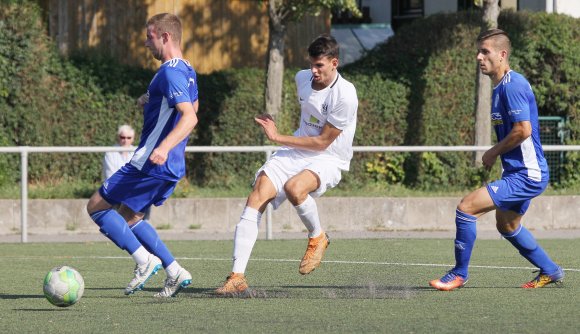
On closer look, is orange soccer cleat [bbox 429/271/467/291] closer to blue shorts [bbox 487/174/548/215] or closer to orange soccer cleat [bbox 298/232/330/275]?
blue shorts [bbox 487/174/548/215]

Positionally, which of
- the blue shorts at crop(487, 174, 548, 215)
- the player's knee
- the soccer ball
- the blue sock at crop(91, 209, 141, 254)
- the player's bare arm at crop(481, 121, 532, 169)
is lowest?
the soccer ball

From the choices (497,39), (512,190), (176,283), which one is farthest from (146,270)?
(497,39)

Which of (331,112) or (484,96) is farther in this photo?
(484,96)

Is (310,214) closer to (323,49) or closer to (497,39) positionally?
(323,49)

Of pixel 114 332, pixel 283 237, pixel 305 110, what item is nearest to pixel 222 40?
pixel 283 237

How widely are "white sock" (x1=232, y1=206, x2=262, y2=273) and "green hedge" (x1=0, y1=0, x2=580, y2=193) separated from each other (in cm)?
1041

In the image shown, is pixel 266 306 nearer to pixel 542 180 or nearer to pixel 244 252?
pixel 244 252

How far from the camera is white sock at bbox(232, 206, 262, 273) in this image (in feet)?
30.8

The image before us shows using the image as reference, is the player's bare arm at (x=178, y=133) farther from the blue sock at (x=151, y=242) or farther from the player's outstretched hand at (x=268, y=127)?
the blue sock at (x=151, y=242)

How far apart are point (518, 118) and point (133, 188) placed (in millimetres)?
2823

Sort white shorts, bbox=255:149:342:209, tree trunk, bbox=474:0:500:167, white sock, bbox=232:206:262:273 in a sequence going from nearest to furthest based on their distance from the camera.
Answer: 1. white sock, bbox=232:206:262:273
2. white shorts, bbox=255:149:342:209
3. tree trunk, bbox=474:0:500:167

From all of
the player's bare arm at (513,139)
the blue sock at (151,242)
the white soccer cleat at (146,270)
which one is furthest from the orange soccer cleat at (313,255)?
the player's bare arm at (513,139)

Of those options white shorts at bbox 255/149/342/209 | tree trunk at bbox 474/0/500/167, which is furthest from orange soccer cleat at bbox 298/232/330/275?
tree trunk at bbox 474/0/500/167

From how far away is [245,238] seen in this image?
948cm
